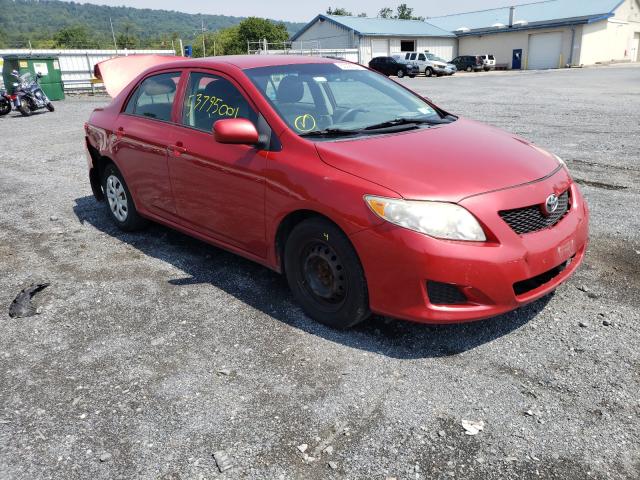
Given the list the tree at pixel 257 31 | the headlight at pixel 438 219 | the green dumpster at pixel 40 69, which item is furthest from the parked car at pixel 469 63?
the headlight at pixel 438 219

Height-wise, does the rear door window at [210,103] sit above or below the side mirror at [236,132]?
above

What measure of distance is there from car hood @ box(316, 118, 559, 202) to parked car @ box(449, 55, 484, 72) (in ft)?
144

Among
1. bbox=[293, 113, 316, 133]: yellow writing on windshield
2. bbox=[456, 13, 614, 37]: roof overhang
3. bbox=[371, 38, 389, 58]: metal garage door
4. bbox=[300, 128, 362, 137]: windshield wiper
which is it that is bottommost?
bbox=[300, 128, 362, 137]: windshield wiper

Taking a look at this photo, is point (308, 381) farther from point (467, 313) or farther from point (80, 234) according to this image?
point (80, 234)

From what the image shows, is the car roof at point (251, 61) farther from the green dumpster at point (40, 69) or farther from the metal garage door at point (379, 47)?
the metal garage door at point (379, 47)

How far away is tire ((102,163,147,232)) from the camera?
17.7ft

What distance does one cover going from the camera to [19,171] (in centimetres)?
912

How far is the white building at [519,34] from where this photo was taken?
45531 millimetres

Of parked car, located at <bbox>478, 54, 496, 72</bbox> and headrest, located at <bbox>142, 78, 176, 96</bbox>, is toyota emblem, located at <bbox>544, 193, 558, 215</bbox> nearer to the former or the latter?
headrest, located at <bbox>142, 78, 176, 96</bbox>

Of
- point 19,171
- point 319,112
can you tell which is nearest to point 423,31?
point 19,171

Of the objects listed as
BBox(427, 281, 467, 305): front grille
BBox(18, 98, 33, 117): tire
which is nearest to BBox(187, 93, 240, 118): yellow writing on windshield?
BBox(427, 281, 467, 305): front grille

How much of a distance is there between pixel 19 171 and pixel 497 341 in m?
8.50

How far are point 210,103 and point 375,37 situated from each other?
1950 inches

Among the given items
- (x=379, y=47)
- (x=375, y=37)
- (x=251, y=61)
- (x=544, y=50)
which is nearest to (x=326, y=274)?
(x=251, y=61)
